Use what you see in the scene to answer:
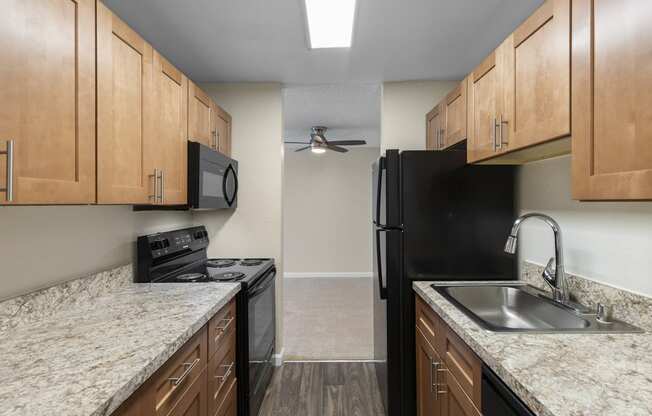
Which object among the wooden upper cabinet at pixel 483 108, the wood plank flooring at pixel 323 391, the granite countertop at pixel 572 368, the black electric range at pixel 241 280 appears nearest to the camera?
the granite countertop at pixel 572 368

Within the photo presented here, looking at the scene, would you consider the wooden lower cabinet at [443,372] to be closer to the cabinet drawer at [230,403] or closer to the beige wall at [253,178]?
the cabinet drawer at [230,403]

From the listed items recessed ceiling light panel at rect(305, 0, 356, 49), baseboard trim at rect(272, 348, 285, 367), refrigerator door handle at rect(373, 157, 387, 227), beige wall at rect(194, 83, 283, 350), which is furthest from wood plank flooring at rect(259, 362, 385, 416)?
recessed ceiling light panel at rect(305, 0, 356, 49)

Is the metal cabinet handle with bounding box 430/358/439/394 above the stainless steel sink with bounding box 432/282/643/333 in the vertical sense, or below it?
below

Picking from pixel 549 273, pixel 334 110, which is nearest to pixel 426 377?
pixel 549 273

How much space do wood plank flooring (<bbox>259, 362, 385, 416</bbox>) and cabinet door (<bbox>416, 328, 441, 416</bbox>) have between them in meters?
0.49

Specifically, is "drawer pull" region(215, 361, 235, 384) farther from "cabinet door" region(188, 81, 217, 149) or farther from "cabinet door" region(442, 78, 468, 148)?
"cabinet door" region(442, 78, 468, 148)

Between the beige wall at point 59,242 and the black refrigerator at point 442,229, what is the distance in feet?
5.19

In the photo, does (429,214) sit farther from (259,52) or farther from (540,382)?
(259,52)

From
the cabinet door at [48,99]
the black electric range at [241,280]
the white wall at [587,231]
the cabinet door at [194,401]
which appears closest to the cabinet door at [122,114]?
the cabinet door at [48,99]

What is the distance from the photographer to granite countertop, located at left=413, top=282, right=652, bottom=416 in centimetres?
74

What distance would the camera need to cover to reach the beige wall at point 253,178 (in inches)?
114

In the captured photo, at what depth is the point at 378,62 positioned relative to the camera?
2.48 metres

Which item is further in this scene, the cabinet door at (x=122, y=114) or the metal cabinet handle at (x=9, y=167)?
the cabinet door at (x=122, y=114)

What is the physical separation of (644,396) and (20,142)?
168 cm
